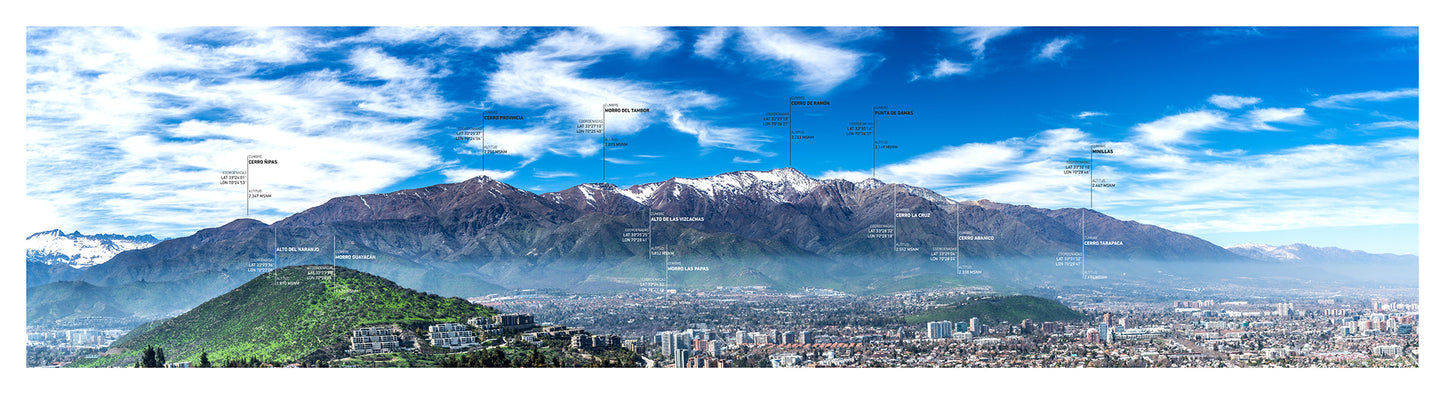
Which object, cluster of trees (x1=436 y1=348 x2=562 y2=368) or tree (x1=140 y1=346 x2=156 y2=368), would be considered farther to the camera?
tree (x1=140 y1=346 x2=156 y2=368)

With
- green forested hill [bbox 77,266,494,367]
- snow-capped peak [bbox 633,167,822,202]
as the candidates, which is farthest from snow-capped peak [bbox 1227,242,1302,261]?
green forested hill [bbox 77,266,494,367]

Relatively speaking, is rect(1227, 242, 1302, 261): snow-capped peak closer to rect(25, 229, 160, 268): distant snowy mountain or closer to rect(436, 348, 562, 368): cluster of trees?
rect(436, 348, 562, 368): cluster of trees

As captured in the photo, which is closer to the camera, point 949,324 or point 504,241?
point 949,324

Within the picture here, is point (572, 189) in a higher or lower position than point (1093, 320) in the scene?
higher

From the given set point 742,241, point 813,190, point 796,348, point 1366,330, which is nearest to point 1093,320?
point 1366,330

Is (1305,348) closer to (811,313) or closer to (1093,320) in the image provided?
(1093,320)

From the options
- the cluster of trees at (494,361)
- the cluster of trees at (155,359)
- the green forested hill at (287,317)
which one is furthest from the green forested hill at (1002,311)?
the cluster of trees at (155,359)
